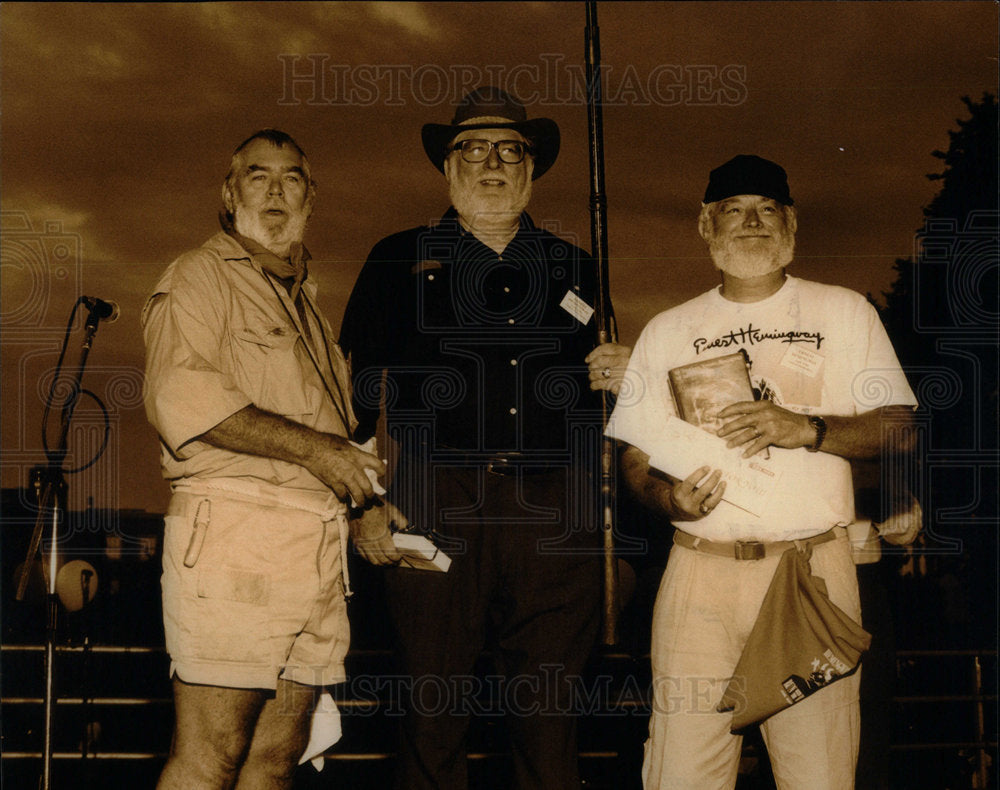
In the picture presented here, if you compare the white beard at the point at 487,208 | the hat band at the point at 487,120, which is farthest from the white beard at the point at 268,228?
the hat band at the point at 487,120

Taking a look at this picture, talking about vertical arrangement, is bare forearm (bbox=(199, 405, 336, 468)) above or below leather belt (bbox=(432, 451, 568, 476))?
above

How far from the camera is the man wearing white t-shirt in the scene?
2.90m

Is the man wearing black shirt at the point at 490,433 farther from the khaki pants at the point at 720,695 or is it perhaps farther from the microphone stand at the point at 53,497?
the microphone stand at the point at 53,497

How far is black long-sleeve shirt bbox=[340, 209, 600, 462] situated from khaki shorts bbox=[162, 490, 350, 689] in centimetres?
46

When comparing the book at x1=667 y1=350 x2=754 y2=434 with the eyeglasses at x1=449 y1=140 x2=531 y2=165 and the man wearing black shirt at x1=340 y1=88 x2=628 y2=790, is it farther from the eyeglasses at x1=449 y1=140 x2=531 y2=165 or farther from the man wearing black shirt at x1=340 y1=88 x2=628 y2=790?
the eyeglasses at x1=449 y1=140 x2=531 y2=165

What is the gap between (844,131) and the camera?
3.85 meters

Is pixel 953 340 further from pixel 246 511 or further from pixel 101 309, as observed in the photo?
pixel 101 309

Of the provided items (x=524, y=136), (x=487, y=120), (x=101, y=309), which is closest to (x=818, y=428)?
(x=524, y=136)

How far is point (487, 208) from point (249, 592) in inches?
59.0

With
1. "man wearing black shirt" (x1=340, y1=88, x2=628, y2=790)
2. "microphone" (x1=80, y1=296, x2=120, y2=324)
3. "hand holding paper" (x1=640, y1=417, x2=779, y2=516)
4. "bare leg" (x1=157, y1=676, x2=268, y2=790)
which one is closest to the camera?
"bare leg" (x1=157, y1=676, x2=268, y2=790)

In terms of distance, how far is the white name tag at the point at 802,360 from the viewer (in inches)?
123

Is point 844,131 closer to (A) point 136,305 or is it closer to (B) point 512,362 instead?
(B) point 512,362

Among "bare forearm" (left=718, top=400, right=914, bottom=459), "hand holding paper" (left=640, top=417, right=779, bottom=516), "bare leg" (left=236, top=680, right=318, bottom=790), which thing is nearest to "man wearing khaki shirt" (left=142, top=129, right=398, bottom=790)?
"bare leg" (left=236, top=680, right=318, bottom=790)

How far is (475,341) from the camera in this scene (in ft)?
10.6
